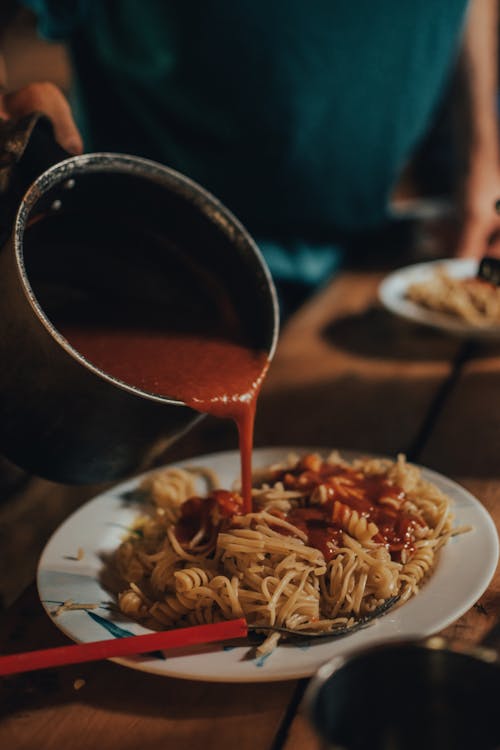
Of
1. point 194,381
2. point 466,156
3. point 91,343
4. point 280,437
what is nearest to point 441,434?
point 280,437

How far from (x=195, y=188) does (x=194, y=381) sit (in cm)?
44

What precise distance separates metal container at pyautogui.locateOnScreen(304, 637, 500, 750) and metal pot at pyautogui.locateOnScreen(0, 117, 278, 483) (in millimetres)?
810

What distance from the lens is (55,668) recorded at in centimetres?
151

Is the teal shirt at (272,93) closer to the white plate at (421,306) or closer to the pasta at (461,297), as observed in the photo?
the white plate at (421,306)

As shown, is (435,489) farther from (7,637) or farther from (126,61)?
(126,61)

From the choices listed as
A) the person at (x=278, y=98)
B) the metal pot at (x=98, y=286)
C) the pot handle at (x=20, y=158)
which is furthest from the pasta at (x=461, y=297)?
the pot handle at (x=20, y=158)

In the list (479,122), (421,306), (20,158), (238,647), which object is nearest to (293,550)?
(238,647)

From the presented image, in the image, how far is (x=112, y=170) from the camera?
1.84 m

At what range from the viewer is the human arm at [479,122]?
13.4ft

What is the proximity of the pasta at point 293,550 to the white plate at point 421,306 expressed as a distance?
96cm

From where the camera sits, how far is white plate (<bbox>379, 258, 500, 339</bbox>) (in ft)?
9.21

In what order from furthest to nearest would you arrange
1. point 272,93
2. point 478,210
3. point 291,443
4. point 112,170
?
point 478,210, point 272,93, point 291,443, point 112,170

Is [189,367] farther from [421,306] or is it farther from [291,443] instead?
[421,306]

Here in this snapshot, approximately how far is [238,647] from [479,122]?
3.45 meters
